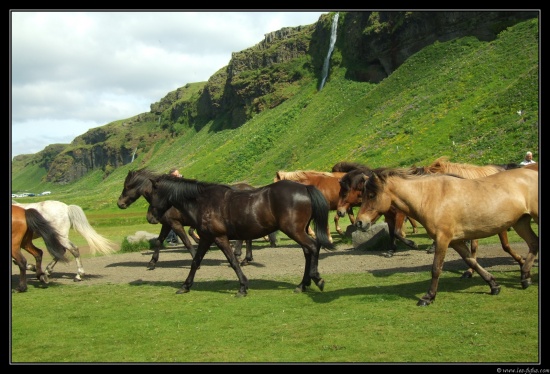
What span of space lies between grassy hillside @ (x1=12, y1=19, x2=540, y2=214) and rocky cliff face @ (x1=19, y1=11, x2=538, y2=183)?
2844mm

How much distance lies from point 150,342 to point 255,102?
10385cm

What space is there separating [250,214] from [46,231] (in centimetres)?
539

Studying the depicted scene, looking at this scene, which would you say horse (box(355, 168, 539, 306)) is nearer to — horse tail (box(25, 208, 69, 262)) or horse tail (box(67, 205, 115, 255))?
horse tail (box(25, 208, 69, 262))

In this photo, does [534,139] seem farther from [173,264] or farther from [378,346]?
[378,346]

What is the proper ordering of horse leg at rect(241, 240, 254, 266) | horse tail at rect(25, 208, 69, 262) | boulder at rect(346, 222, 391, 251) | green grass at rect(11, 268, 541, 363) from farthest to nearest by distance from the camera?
1. boulder at rect(346, 222, 391, 251)
2. horse leg at rect(241, 240, 254, 266)
3. horse tail at rect(25, 208, 69, 262)
4. green grass at rect(11, 268, 541, 363)

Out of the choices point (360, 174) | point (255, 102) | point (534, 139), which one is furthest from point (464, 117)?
point (255, 102)

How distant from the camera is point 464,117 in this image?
154 ft

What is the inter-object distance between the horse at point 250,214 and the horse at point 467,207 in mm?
1908

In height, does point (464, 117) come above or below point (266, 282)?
above

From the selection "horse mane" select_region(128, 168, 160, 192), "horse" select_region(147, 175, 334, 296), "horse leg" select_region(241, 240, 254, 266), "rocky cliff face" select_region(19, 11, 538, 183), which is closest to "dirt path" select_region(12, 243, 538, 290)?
"horse leg" select_region(241, 240, 254, 266)

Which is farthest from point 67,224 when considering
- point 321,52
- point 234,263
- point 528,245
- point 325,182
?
point 321,52

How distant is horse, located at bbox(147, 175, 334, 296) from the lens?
35.7 ft

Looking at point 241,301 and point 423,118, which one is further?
point 423,118

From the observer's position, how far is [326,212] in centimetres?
1094
